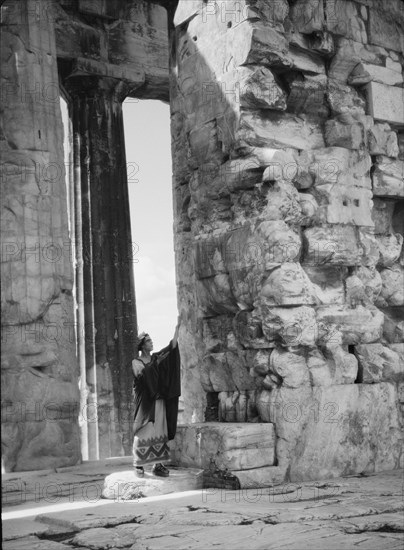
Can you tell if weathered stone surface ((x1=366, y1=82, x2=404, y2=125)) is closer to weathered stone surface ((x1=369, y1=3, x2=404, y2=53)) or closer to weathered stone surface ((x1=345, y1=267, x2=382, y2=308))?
weathered stone surface ((x1=369, y1=3, x2=404, y2=53))

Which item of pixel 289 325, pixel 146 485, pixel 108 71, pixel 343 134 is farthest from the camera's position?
pixel 108 71

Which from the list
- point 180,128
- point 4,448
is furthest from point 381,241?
point 4,448

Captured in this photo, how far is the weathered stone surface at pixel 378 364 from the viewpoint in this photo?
8531 millimetres

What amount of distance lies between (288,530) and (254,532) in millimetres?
225

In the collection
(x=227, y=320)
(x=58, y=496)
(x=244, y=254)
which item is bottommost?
(x=58, y=496)

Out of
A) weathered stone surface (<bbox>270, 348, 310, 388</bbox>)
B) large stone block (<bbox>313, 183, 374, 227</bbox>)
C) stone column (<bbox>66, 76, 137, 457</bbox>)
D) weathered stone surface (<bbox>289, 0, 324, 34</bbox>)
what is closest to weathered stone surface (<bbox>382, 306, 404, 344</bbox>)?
large stone block (<bbox>313, 183, 374, 227</bbox>)

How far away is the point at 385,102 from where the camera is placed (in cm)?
934

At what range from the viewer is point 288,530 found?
5941 mm

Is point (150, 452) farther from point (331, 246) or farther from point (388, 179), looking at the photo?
point (388, 179)

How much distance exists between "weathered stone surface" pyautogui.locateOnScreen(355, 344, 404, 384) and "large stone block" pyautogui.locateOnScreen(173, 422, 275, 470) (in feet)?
3.84

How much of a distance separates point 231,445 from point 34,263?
5534 millimetres

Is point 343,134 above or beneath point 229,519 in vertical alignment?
above

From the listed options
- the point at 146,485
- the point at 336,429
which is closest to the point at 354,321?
the point at 336,429

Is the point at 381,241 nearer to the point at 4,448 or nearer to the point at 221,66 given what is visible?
the point at 221,66
